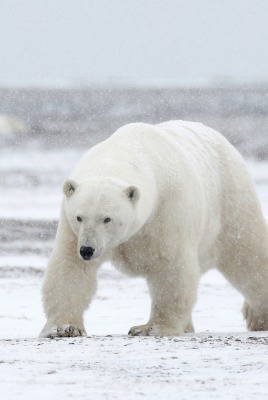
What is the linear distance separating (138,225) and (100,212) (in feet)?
1.14

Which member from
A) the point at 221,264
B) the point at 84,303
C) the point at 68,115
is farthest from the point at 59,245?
the point at 68,115

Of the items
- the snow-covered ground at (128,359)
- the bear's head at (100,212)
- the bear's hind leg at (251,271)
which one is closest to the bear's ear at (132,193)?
the bear's head at (100,212)

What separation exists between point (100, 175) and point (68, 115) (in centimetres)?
2959

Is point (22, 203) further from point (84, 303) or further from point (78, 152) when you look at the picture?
point (84, 303)

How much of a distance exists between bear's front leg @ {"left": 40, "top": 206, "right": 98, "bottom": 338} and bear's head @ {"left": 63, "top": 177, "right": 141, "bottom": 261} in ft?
0.68

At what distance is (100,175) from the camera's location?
17.6 ft

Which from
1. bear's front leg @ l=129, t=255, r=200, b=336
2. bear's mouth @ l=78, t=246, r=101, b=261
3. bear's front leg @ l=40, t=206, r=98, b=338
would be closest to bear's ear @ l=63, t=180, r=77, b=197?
bear's front leg @ l=40, t=206, r=98, b=338

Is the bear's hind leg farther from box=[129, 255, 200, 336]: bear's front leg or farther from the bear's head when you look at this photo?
the bear's head

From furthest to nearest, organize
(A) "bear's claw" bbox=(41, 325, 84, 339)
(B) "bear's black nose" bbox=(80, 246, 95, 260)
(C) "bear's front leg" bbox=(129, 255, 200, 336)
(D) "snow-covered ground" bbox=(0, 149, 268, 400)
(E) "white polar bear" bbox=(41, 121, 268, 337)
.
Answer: (C) "bear's front leg" bbox=(129, 255, 200, 336) < (A) "bear's claw" bbox=(41, 325, 84, 339) < (E) "white polar bear" bbox=(41, 121, 268, 337) < (B) "bear's black nose" bbox=(80, 246, 95, 260) < (D) "snow-covered ground" bbox=(0, 149, 268, 400)

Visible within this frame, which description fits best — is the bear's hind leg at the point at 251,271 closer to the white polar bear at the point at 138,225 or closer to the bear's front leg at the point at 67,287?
the white polar bear at the point at 138,225

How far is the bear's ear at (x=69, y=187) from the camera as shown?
17.1ft

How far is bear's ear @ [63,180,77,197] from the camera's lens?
5199 mm

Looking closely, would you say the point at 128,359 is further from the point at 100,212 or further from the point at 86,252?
the point at 100,212

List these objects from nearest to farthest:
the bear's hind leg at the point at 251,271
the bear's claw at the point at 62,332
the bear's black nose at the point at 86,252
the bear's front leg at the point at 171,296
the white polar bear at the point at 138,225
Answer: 1. the bear's black nose at the point at 86,252
2. the white polar bear at the point at 138,225
3. the bear's claw at the point at 62,332
4. the bear's front leg at the point at 171,296
5. the bear's hind leg at the point at 251,271
